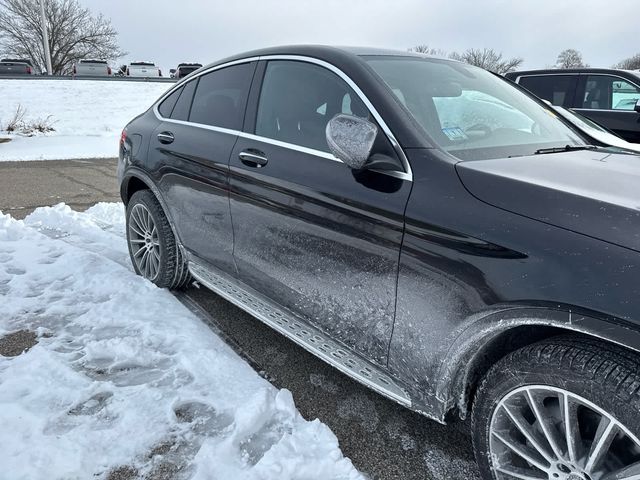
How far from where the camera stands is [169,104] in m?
3.88

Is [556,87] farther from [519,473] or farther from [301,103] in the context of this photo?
[519,473]

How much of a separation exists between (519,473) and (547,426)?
23 centimetres

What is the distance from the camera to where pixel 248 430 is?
2340 mm

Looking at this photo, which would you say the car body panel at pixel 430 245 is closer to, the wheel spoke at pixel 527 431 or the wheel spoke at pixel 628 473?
the wheel spoke at pixel 527 431

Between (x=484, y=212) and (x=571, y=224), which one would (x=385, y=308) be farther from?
(x=571, y=224)

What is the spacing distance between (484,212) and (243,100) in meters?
1.82

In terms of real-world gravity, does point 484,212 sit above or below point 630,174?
below

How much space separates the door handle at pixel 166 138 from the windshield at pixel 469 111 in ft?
5.44

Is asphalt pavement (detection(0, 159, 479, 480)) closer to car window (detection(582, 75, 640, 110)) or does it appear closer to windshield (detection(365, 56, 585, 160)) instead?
windshield (detection(365, 56, 585, 160))

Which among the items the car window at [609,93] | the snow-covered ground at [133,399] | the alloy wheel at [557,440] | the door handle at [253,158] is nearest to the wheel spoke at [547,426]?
the alloy wheel at [557,440]

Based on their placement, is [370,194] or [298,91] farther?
[298,91]

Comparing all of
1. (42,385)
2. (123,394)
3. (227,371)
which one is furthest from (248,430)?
(42,385)

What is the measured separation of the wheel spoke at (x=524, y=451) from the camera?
1.72 meters

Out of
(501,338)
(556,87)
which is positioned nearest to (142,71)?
(556,87)
